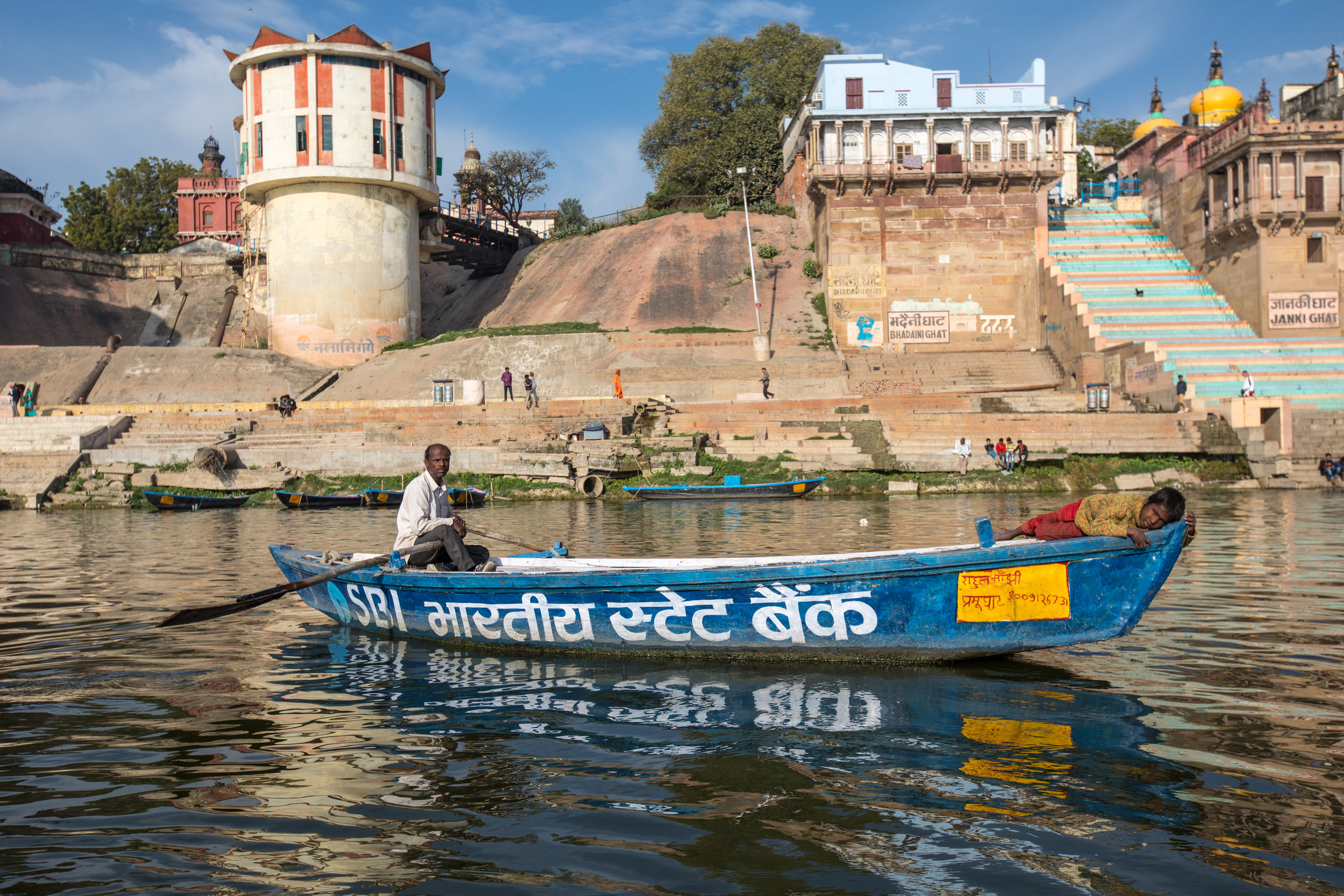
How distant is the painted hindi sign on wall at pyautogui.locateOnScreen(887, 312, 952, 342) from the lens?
42.5 metres

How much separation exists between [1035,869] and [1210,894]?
621mm

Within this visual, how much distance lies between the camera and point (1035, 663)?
24.6ft

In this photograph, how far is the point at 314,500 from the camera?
25766mm

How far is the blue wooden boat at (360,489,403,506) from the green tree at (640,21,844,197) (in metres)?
34.2

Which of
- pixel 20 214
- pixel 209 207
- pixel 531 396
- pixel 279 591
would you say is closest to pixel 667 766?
pixel 279 591

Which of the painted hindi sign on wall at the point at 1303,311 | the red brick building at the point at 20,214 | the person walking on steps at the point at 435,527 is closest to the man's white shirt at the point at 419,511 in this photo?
the person walking on steps at the point at 435,527

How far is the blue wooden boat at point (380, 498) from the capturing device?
25.8m

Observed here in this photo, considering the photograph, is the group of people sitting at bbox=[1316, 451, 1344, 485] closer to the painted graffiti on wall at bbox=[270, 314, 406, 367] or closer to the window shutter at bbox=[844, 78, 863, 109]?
the window shutter at bbox=[844, 78, 863, 109]

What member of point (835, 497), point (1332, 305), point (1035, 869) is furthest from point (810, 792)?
point (1332, 305)

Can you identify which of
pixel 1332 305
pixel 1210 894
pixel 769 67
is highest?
pixel 769 67

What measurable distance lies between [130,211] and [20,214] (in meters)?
7.97

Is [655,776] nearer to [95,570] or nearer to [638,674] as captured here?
[638,674]

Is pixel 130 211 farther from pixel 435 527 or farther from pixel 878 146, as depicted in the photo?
pixel 435 527

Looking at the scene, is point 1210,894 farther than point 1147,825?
No
